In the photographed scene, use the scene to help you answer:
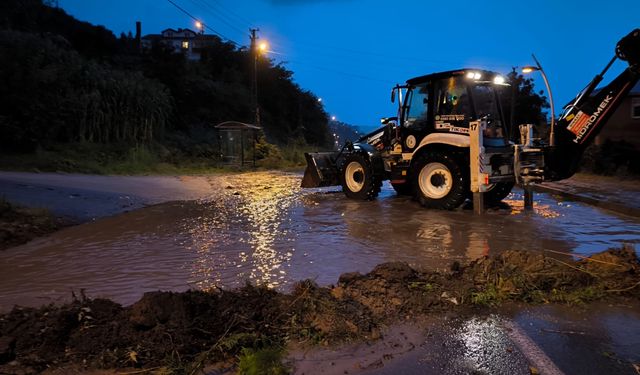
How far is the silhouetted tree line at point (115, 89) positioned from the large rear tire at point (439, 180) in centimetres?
1814

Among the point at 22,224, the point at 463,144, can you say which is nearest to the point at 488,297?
the point at 463,144

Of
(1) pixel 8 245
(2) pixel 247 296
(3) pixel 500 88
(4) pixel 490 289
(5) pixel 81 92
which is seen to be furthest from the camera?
(5) pixel 81 92

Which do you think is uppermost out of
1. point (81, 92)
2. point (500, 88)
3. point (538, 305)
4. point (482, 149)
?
point (81, 92)

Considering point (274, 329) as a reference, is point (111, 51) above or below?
above

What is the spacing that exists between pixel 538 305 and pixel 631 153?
67.9ft

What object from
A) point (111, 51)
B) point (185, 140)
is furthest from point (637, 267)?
point (111, 51)

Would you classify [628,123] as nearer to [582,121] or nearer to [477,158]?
[582,121]

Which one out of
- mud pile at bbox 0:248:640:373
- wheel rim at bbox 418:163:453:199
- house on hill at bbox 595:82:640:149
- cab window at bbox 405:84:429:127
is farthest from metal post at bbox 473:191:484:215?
house on hill at bbox 595:82:640:149

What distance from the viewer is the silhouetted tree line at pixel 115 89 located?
78.8 feet

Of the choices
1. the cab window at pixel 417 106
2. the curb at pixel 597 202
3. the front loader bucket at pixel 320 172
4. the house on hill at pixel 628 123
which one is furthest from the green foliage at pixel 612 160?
the front loader bucket at pixel 320 172

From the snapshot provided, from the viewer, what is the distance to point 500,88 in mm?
13375

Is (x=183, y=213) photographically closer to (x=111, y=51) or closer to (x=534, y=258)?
(x=534, y=258)

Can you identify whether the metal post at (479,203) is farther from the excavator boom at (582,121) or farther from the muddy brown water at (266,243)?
the excavator boom at (582,121)

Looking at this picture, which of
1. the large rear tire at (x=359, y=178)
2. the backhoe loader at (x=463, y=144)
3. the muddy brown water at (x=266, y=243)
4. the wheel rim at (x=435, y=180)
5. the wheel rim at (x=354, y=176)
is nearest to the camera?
the muddy brown water at (x=266, y=243)
